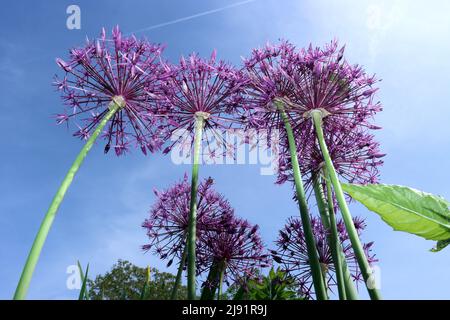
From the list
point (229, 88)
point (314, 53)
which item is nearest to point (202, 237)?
point (229, 88)

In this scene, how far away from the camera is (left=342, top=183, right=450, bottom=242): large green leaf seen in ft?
5.62

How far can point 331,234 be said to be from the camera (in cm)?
570

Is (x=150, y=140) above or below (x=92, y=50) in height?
below

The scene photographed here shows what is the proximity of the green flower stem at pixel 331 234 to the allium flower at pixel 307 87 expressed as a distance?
1.28 metres

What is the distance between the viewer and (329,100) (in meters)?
7.25

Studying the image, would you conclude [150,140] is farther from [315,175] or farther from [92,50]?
[315,175]

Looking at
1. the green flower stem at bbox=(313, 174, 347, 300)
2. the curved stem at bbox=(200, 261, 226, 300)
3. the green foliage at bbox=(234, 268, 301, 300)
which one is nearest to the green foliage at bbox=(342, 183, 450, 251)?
the green flower stem at bbox=(313, 174, 347, 300)

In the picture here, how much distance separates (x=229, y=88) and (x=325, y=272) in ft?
13.2

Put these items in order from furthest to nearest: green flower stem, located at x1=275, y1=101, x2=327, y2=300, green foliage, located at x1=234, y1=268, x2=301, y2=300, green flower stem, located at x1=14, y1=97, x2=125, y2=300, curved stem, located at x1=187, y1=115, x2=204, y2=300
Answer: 1. green foliage, located at x1=234, y1=268, x2=301, y2=300
2. curved stem, located at x1=187, y1=115, x2=204, y2=300
3. green flower stem, located at x1=275, y1=101, x2=327, y2=300
4. green flower stem, located at x1=14, y1=97, x2=125, y2=300

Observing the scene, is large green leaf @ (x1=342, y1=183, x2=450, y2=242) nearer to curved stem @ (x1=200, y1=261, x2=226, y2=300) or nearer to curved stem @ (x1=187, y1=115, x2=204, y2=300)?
curved stem @ (x1=187, y1=115, x2=204, y2=300)
